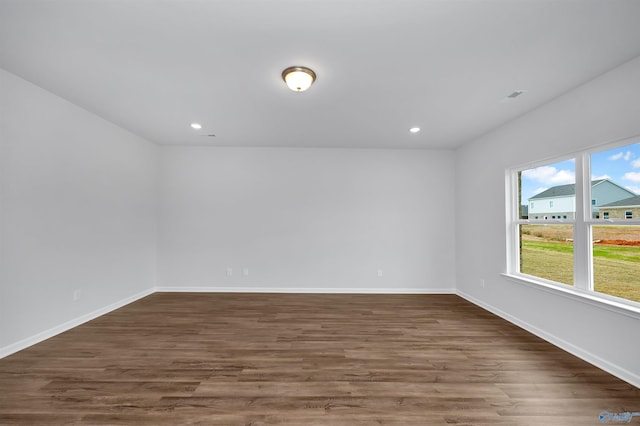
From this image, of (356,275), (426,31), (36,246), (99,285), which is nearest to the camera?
(426,31)

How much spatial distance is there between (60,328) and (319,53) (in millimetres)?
4039

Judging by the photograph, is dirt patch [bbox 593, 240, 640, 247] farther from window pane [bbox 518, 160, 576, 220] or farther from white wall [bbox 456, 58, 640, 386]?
white wall [bbox 456, 58, 640, 386]

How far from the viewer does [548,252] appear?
2.94 metres

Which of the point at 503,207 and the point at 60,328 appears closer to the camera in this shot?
the point at 60,328

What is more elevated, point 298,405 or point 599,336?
point 599,336

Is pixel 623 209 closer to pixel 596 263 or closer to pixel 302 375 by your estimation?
pixel 596 263

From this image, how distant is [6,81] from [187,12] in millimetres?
2230

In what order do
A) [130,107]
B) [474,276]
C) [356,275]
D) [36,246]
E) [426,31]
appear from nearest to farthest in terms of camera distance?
[426,31] < [36,246] < [130,107] < [474,276] < [356,275]

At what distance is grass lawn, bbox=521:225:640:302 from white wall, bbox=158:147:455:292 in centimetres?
155

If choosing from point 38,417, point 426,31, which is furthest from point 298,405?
point 426,31

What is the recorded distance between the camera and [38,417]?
1612mm

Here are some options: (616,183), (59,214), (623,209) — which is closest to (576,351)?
(623,209)

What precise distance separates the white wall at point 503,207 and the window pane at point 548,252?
0.78 feet

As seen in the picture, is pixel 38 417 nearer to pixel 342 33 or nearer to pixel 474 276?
pixel 342 33
